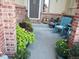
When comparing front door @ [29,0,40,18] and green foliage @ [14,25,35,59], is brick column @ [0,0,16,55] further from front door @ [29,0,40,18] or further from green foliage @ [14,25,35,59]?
front door @ [29,0,40,18]

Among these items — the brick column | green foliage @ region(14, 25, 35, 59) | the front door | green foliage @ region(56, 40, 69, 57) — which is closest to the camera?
the brick column

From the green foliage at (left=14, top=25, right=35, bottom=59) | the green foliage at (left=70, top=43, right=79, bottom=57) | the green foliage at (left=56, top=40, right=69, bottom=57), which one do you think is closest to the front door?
the green foliage at (left=14, top=25, right=35, bottom=59)

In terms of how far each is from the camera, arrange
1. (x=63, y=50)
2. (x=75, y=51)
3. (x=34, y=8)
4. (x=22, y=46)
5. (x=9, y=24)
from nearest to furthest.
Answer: (x=9, y=24) < (x=75, y=51) < (x=22, y=46) < (x=63, y=50) < (x=34, y=8)

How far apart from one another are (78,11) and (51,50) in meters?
1.40

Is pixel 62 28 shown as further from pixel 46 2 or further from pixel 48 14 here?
pixel 46 2

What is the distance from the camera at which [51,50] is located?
14.2 feet

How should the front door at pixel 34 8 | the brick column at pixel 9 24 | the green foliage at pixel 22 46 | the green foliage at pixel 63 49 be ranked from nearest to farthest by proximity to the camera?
1. the brick column at pixel 9 24
2. the green foliage at pixel 22 46
3. the green foliage at pixel 63 49
4. the front door at pixel 34 8

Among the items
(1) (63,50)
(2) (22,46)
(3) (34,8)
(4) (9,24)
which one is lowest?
(1) (63,50)

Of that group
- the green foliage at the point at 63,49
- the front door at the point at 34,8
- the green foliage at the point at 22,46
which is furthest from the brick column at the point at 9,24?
the front door at the point at 34,8

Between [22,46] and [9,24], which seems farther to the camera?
[22,46]

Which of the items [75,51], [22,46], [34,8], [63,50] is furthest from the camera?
[34,8]

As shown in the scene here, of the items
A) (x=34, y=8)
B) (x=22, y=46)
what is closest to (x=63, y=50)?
(x=22, y=46)

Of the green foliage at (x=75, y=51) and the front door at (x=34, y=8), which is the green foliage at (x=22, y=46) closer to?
the green foliage at (x=75, y=51)

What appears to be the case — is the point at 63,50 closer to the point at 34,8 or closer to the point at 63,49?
the point at 63,49
